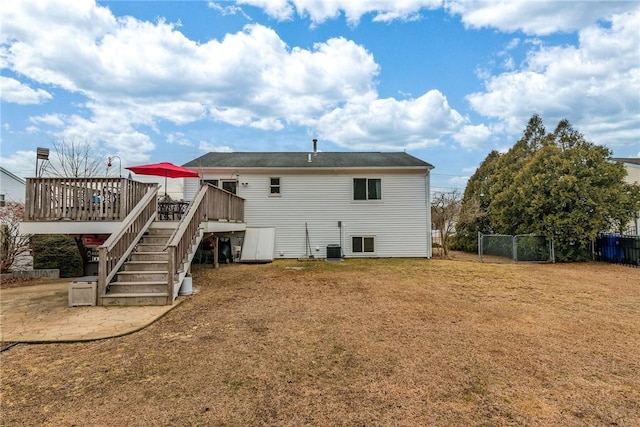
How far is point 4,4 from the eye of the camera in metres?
7.30

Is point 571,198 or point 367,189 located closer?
point 571,198

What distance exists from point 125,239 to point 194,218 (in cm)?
155

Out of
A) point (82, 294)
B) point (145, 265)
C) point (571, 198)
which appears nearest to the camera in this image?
point (82, 294)

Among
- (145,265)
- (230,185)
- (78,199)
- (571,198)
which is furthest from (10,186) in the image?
(571,198)

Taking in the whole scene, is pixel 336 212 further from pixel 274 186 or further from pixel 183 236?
pixel 183 236

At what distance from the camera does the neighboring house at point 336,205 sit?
45.5 feet

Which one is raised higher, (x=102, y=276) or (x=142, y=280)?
→ (x=102, y=276)

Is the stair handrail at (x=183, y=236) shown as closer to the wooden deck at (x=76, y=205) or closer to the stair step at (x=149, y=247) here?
the stair step at (x=149, y=247)

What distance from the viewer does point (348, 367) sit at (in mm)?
3529

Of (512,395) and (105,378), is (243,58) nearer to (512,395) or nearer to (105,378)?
(105,378)

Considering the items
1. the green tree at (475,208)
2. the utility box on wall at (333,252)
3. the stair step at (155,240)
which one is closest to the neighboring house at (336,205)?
the utility box on wall at (333,252)

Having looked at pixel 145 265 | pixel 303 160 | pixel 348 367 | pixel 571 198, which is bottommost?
pixel 348 367

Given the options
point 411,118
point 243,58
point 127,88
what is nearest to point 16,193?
point 127,88

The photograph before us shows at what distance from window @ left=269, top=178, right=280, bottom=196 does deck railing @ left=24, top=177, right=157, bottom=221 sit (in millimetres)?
6787
